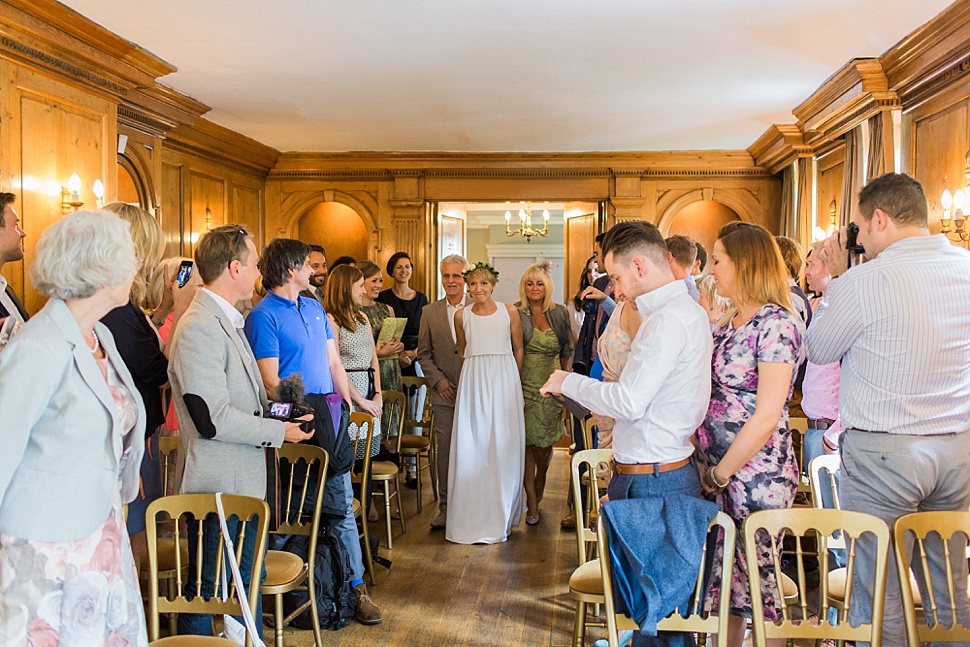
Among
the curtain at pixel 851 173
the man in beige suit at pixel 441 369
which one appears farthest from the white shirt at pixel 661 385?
the curtain at pixel 851 173

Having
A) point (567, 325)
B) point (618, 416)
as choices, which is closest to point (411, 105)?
point (567, 325)

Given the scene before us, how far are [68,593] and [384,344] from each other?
4060mm

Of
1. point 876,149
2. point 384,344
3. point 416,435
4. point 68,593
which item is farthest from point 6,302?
point 876,149

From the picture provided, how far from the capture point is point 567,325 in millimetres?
5625

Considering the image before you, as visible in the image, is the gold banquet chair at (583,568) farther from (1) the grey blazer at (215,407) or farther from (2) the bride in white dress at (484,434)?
(2) the bride in white dress at (484,434)

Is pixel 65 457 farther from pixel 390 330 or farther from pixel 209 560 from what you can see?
pixel 390 330

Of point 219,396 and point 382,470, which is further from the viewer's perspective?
point 382,470

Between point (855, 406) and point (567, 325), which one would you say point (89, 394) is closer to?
point (855, 406)

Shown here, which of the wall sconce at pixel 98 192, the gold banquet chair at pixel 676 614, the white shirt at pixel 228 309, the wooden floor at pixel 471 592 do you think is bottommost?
the wooden floor at pixel 471 592

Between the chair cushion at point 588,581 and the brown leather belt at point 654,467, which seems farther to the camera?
the chair cushion at point 588,581

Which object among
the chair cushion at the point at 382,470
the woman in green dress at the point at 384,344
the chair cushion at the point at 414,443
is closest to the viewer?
the chair cushion at the point at 382,470

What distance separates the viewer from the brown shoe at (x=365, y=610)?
3.82m

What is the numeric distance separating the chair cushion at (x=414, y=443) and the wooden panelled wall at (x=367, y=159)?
7.88 feet

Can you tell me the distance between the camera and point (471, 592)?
425 cm
